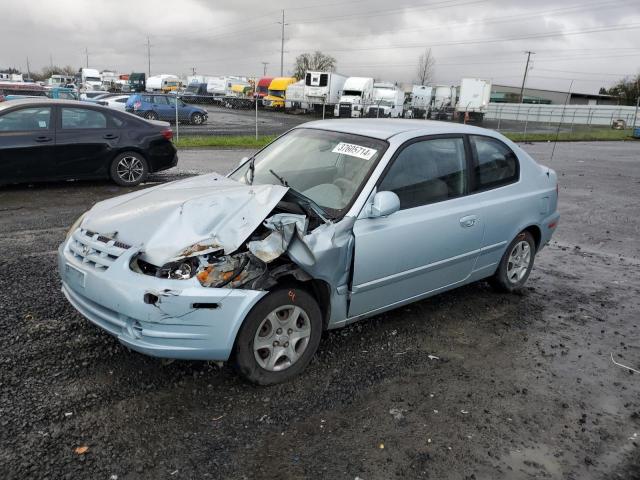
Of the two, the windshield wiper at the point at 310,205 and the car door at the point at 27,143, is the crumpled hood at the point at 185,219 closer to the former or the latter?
the windshield wiper at the point at 310,205

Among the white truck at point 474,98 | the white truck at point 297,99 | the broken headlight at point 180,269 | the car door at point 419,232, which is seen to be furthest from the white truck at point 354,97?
the broken headlight at point 180,269

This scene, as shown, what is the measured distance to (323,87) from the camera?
38.2 m

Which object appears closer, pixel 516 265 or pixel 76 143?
pixel 516 265

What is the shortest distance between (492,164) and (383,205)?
1693 mm

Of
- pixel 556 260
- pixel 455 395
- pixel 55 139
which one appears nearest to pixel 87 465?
pixel 455 395

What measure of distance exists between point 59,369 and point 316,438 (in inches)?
68.8

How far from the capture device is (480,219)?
436 cm

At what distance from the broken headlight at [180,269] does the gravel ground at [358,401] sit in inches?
29.9

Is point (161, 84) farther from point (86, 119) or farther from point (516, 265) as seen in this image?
point (516, 265)

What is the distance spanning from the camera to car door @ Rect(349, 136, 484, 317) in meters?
3.62

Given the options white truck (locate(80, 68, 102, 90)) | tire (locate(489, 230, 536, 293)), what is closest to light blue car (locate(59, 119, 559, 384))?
tire (locate(489, 230, 536, 293))

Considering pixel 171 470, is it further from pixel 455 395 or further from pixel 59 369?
pixel 455 395

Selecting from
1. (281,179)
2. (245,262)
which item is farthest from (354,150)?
(245,262)

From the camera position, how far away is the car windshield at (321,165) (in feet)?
12.4
